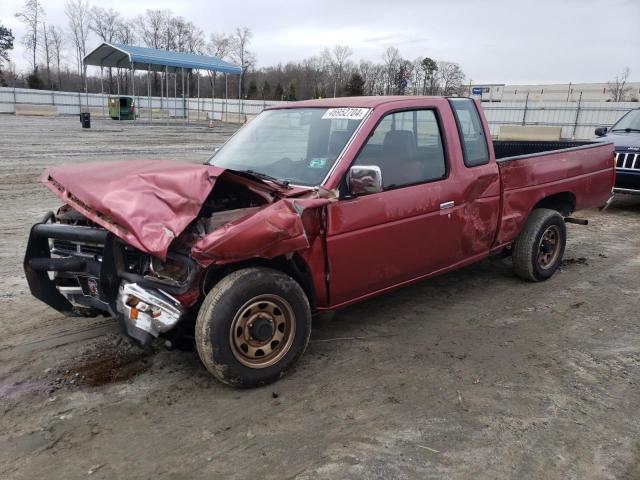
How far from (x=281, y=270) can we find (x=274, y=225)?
0.52m

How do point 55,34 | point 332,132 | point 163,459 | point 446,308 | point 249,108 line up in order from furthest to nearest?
point 55,34
point 249,108
point 446,308
point 332,132
point 163,459

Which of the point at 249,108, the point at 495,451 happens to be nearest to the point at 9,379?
the point at 495,451

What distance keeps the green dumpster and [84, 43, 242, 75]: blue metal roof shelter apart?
249cm

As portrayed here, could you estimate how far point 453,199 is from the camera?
14.7 ft

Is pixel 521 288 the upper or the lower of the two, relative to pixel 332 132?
lower

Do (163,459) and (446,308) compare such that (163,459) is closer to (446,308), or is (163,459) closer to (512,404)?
(512,404)

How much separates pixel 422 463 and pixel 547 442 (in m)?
0.77

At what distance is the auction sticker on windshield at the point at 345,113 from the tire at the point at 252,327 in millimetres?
1413

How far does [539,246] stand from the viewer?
18.3 feet

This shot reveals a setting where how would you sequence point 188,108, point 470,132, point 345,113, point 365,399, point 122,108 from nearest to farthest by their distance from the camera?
1. point 365,399
2. point 345,113
3. point 470,132
4. point 122,108
5. point 188,108

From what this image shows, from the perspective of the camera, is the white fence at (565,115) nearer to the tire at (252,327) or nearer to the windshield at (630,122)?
the windshield at (630,122)

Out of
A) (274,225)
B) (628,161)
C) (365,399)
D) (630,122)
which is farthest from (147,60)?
(365,399)

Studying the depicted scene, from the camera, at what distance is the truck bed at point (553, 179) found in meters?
5.14

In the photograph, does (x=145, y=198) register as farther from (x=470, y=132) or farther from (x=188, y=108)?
(x=188, y=108)
